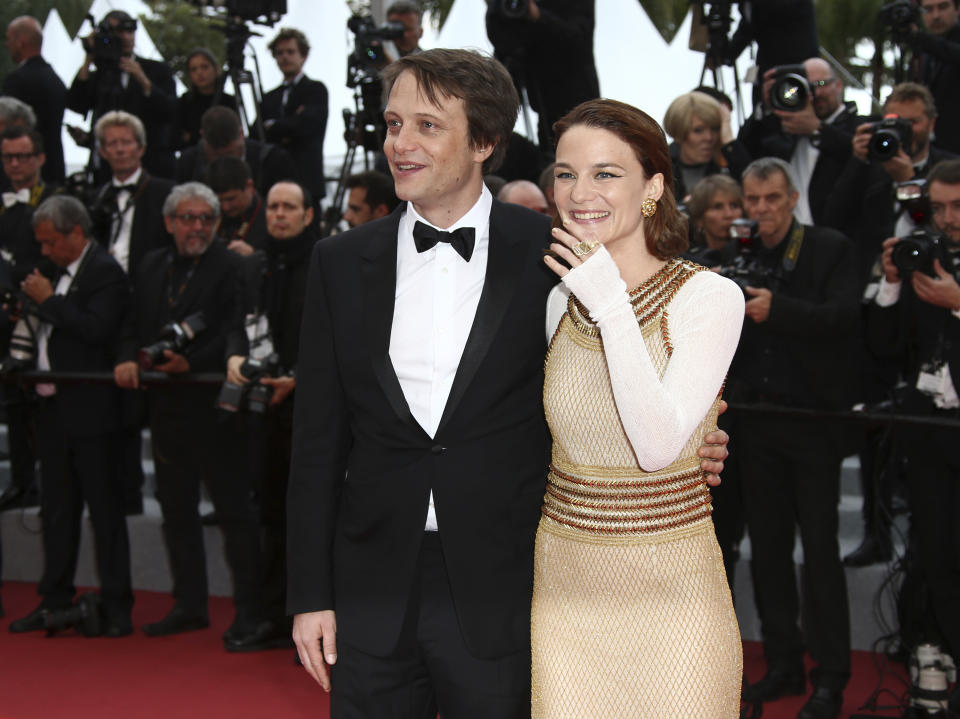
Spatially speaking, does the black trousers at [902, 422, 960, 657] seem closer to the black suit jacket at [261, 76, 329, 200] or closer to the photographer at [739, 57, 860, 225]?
the photographer at [739, 57, 860, 225]

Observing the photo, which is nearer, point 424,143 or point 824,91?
point 424,143

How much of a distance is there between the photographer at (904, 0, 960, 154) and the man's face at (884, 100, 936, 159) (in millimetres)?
813

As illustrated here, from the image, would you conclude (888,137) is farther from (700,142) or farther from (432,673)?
(432,673)

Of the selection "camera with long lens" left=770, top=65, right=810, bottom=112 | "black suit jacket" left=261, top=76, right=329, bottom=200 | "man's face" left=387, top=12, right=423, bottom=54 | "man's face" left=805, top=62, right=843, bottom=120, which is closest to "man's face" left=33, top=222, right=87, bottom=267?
"black suit jacket" left=261, top=76, right=329, bottom=200

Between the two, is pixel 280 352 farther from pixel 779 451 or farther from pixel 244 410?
pixel 779 451

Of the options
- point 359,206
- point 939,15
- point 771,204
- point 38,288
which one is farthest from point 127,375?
point 939,15

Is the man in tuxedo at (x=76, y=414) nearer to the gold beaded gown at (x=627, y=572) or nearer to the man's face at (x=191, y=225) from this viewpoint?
the man's face at (x=191, y=225)

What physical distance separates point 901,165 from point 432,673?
10.3 feet

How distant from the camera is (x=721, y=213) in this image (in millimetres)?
4805

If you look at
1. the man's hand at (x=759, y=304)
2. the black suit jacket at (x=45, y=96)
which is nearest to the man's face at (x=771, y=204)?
the man's hand at (x=759, y=304)

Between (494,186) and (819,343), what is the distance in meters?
1.59

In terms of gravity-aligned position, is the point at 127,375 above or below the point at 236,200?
below

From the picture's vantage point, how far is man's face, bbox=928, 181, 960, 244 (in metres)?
3.91

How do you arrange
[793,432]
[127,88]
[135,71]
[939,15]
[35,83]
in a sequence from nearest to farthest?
[793,432] → [939,15] → [135,71] → [127,88] → [35,83]
